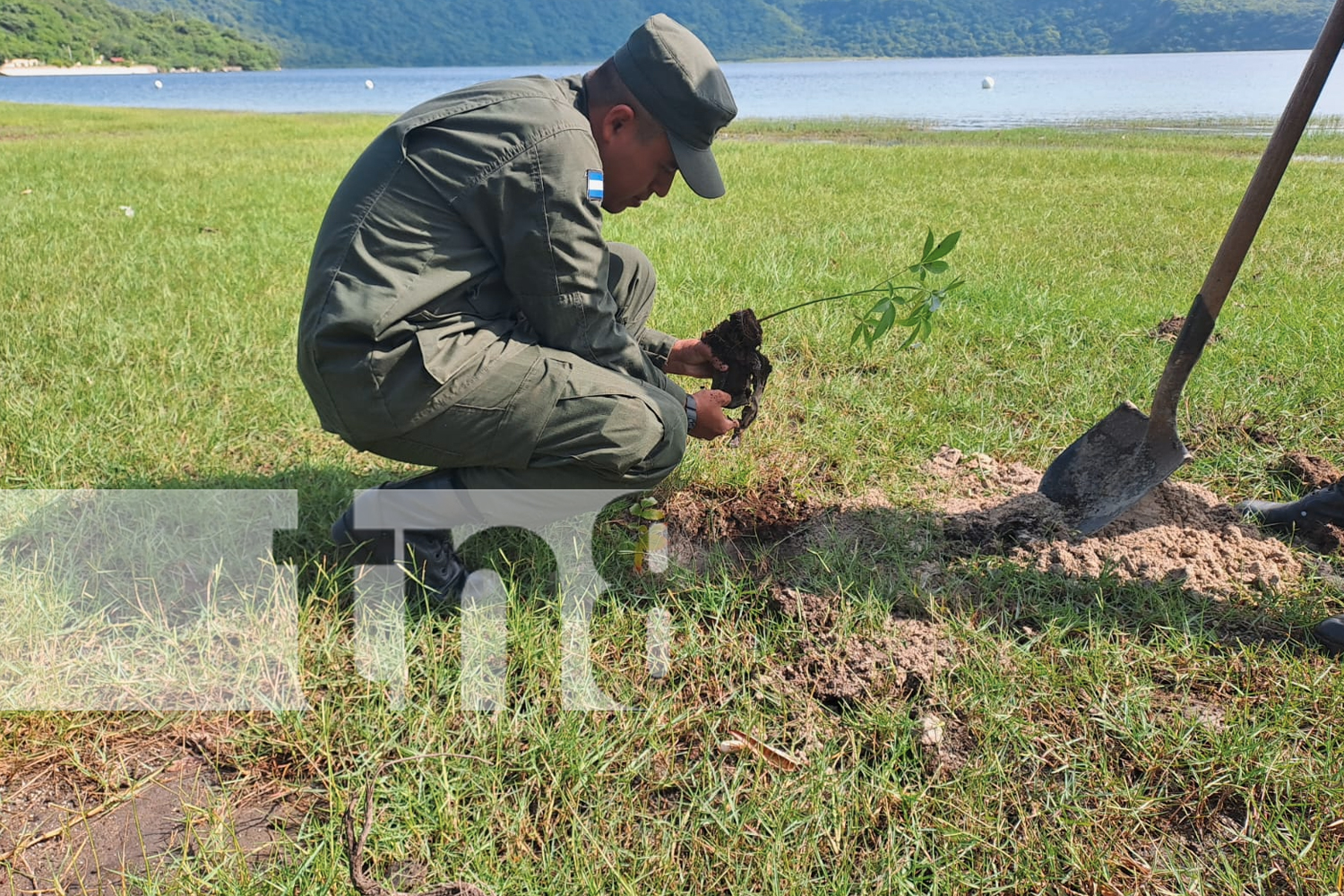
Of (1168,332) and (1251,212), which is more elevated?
(1251,212)

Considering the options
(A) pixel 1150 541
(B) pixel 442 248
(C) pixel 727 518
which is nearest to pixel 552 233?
(B) pixel 442 248

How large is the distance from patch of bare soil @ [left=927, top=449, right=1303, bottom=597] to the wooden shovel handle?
0.33 metres

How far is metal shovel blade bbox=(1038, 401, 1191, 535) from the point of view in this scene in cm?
248

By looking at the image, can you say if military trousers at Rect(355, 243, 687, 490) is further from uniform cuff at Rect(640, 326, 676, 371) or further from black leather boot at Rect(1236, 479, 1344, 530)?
black leather boot at Rect(1236, 479, 1344, 530)

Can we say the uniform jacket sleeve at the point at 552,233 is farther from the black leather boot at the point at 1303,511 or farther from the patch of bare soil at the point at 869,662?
the black leather boot at the point at 1303,511

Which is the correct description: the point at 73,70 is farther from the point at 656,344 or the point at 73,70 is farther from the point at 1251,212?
the point at 1251,212

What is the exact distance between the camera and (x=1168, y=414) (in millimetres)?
2461

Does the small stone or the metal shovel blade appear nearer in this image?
the small stone

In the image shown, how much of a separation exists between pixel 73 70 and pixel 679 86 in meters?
132

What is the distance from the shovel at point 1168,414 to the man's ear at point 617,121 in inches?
60.5

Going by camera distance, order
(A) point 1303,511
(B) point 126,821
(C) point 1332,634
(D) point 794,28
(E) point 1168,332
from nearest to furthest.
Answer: (B) point 126,821 → (C) point 1332,634 → (A) point 1303,511 → (E) point 1168,332 → (D) point 794,28

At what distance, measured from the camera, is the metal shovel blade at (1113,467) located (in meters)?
2.48

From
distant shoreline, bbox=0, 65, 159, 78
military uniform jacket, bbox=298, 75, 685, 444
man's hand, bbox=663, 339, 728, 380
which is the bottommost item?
distant shoreline, bbox=0, 65, 159, 78

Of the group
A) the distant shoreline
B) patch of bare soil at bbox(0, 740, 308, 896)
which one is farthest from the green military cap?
the distant shoreline
